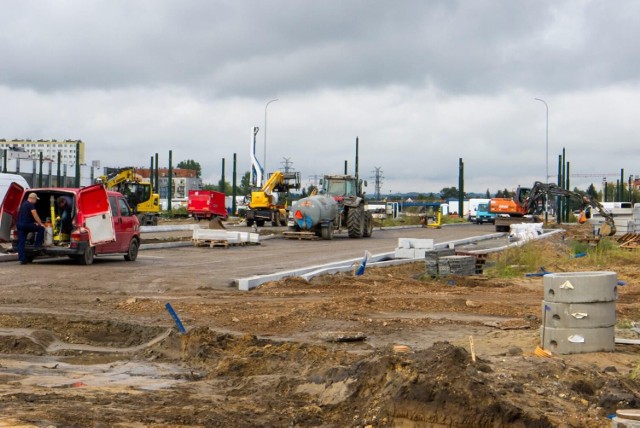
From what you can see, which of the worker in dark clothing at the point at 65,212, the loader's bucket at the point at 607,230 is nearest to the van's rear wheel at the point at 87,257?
the worker in dark clothing at the point at 65,212

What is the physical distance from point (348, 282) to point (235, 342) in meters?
8.23

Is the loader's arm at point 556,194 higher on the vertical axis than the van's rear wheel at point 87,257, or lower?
higher

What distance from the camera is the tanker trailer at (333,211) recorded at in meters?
37.1

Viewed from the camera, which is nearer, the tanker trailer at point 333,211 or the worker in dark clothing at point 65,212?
the worker in dark clothing at point 65,212

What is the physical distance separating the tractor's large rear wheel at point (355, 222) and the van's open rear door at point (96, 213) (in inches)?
791

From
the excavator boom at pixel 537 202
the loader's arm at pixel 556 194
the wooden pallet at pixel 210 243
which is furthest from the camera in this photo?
the excavator boom at pixel 537 202

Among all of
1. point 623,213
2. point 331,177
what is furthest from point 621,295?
point 623,213

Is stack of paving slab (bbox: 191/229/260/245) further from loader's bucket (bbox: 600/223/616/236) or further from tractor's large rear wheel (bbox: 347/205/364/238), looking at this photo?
loader's bucket (bbox: 600/223/616/236)

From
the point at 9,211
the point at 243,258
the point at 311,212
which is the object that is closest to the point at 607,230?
the point at 311,212

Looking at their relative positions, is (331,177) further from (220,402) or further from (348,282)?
(220,402)

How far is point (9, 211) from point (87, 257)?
237cm

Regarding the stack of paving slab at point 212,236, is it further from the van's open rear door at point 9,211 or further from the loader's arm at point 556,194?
the loader's arm at point 556,194

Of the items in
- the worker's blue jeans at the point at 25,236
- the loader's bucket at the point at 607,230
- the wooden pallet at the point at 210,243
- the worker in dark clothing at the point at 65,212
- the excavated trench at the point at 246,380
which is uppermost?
the worker in dark clothing at the point at 65,212

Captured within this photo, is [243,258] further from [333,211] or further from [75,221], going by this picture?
[333,211]
